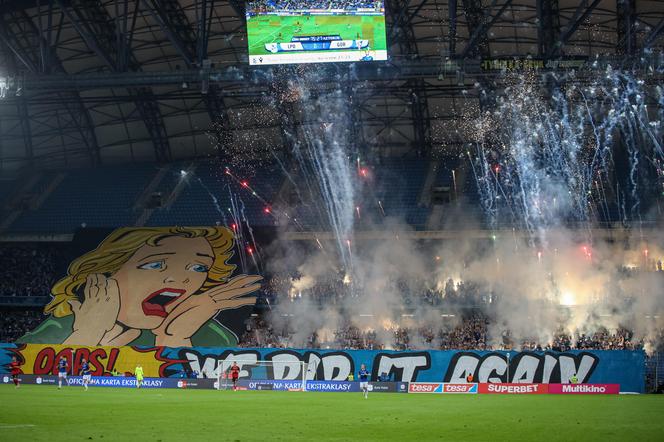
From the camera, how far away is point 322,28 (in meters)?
34.8

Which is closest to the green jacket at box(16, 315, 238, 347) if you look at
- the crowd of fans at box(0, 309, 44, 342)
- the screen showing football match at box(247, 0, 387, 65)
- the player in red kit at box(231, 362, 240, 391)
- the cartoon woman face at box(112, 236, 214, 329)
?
the cartoon woman face at box(112, 236, 214, 329)

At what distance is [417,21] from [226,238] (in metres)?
17.9

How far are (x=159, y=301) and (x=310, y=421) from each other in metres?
31.4

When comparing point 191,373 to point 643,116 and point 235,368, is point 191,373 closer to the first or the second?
point 235,368

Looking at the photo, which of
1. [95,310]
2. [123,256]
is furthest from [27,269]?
[95,310]

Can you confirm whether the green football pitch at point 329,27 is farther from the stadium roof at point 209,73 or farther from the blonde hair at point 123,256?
the blonde hair at point 123,256

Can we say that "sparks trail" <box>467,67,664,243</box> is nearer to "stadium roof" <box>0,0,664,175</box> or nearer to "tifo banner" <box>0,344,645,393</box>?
"stadium roof" <box>0,0,664,175</box>

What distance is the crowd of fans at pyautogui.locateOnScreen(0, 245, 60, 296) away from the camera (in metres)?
54.4

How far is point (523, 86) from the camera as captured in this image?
157 ft

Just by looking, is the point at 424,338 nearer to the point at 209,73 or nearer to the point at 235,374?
the point at 235,374

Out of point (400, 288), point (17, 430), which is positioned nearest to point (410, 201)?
point (400, 288)

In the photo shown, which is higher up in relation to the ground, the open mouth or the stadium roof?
the stadium roof

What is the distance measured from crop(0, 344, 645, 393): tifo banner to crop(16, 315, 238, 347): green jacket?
4067mm

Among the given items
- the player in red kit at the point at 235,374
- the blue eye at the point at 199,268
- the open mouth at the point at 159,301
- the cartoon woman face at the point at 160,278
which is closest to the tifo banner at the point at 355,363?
the player in red kit at the point at 235,374
